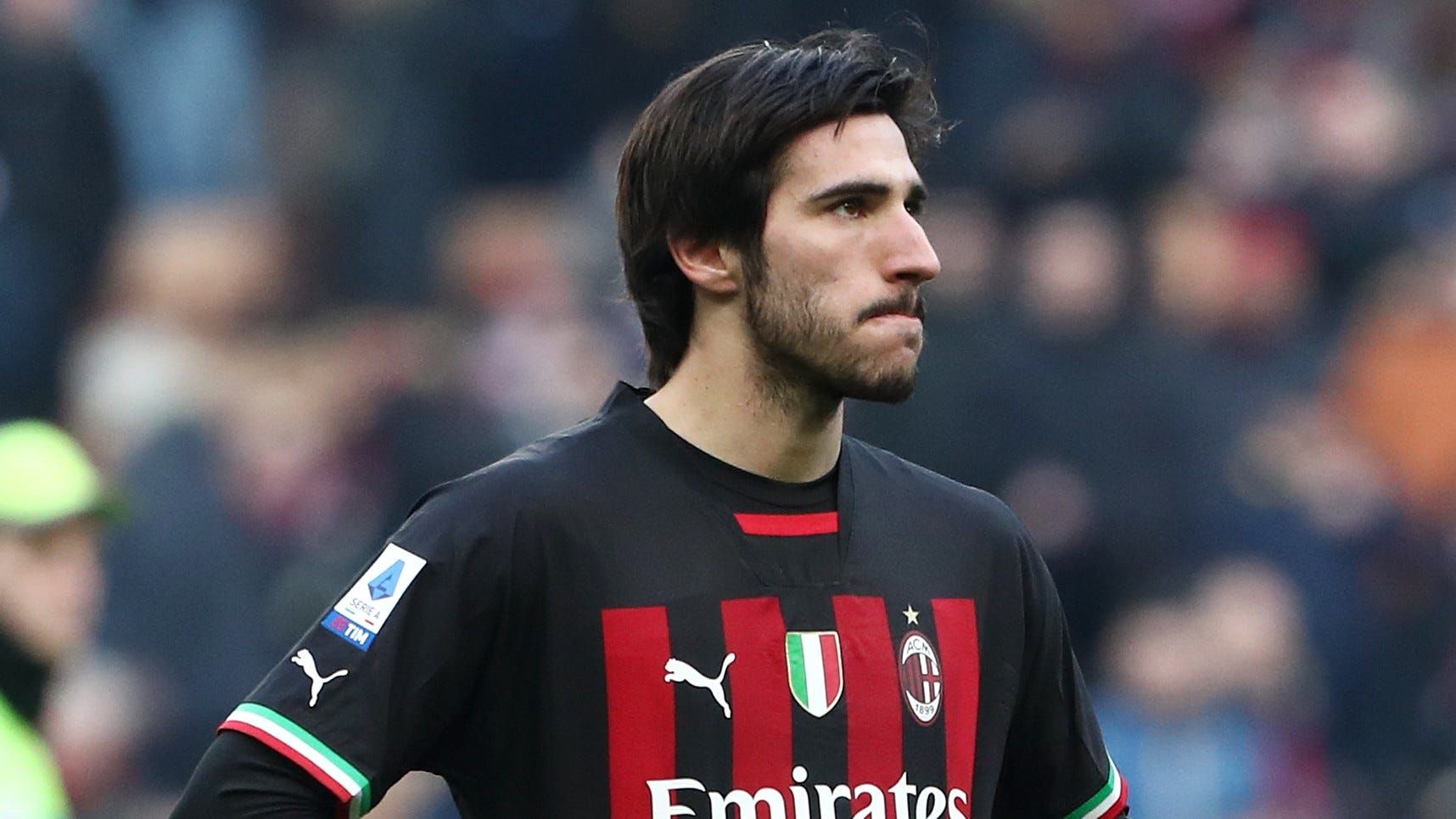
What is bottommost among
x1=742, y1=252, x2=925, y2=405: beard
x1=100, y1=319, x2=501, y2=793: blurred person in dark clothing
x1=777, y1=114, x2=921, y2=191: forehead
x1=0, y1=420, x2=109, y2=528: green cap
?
x1=100, y1=319, x2=501, y2=793: blurred person in dark clothing

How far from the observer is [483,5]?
9227mm

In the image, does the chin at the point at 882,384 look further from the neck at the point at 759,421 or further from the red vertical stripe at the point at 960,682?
the red vertical stripe at the point at 960,682

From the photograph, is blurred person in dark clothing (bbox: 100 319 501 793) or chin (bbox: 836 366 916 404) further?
blurred person in dark clothing (bbox: 100 319 501 793)

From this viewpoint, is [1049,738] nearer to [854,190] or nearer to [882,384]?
[882,384]

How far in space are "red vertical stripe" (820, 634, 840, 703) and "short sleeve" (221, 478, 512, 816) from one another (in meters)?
0.45

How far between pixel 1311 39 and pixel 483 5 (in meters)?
3.71

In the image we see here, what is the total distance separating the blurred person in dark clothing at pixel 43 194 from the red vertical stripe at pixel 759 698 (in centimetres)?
515

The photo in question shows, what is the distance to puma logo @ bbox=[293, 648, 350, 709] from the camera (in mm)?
3059

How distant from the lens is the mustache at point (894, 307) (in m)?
3.31

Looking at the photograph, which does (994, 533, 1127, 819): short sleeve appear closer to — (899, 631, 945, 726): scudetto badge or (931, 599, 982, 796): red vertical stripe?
(931, 599, 982, 796): red vertical stripe

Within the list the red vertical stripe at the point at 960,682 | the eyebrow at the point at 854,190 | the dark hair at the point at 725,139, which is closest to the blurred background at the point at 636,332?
the dark hair at the point at 725,139

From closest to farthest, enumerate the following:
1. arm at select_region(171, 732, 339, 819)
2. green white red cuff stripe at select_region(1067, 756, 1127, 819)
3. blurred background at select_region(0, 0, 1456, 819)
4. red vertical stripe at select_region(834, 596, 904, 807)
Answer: arm at select_region(171, 732, 339, 819)
red vertical stripe at select_region(834, 596, 904, 807)
green white red cuff stripe at select_region(1067, 756, 1127, 819)
blurred background at select_region(0, 0, 1456, 819)

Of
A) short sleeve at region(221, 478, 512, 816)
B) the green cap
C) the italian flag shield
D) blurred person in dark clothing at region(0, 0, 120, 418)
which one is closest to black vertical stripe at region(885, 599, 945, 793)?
the italian flag shield

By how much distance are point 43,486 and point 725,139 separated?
2312mm
